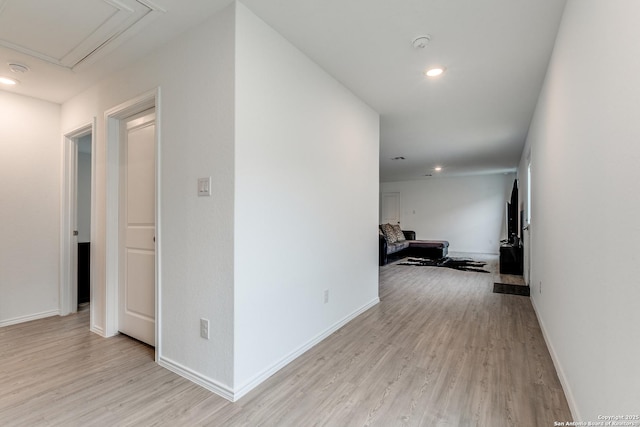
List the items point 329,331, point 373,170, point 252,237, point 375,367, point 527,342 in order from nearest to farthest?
point 252,237 → point 375,367 → point 527,342 → point 329,331 → point 373,170

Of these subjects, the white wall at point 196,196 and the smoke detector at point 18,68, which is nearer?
the white wall at point 196,196

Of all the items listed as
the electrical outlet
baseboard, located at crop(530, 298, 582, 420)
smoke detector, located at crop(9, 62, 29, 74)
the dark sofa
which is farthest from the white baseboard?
the dark sofa

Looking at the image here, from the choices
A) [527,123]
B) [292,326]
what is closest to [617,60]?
[292,326]

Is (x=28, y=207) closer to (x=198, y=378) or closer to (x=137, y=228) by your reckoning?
(x=137, y=228)

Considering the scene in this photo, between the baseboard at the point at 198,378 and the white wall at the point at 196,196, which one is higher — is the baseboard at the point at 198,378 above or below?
below

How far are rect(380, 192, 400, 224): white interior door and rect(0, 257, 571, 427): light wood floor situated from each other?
805cm

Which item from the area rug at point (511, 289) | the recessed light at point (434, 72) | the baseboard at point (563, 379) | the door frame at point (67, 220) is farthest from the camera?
the area rug at point (511, 289)

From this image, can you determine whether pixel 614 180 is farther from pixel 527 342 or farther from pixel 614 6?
pixel 527 342

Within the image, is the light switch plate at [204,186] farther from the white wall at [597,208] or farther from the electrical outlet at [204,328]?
the white wall at [597,208]

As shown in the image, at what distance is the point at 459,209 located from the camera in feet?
32.6

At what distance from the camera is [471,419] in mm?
1611

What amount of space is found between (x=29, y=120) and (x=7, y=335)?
2127mm

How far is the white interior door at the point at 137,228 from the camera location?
2.49 m

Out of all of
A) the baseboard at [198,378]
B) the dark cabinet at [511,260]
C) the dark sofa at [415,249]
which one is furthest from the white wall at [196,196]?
the dark cabinet at [511,260]
